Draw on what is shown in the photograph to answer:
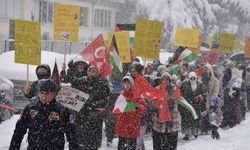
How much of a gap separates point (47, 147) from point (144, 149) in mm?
4476

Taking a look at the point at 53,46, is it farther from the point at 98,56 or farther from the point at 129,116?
the point at 129,116

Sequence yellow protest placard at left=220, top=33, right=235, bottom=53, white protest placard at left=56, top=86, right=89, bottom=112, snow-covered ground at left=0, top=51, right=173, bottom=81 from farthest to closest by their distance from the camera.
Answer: yellow protest placard at left=220, top=33, right=235, bottom=53 → snow-covered ground at left=0, top=51, right=173, bottom=81 → white protest placard at left=56, top=86, right=89, bottom=112

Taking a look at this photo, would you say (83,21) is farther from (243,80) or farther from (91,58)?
(91,58)

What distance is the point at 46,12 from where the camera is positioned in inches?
1229

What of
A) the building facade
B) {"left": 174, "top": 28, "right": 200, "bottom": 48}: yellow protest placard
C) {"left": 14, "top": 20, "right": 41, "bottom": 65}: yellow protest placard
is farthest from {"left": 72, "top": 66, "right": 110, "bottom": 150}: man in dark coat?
the building facade

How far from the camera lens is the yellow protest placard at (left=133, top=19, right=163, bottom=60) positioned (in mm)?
10789

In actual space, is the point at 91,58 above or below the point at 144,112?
above

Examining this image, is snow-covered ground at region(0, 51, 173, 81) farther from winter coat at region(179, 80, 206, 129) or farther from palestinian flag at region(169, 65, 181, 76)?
winter coat at region(179, 80, 206, 129)

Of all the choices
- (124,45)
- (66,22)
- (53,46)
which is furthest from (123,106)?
(53,46)

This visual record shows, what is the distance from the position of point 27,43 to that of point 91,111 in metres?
2.54

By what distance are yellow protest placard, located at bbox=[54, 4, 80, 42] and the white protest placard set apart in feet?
16.0

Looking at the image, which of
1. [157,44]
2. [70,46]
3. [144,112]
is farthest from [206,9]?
[144,112]

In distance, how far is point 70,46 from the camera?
2864 centimetres

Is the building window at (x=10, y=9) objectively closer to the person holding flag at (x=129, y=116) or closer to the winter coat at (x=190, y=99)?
the winter coat at (x=190, y=99)
